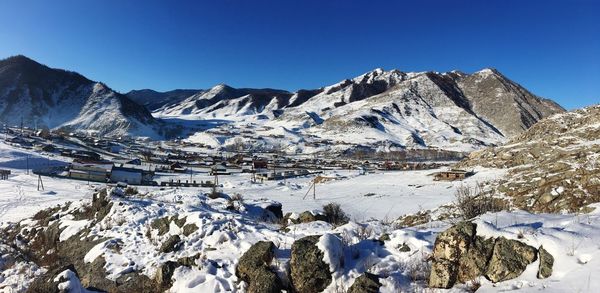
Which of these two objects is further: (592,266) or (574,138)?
(574,138)

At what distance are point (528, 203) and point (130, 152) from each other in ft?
472

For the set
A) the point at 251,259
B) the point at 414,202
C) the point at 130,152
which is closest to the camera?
the point at 251,259

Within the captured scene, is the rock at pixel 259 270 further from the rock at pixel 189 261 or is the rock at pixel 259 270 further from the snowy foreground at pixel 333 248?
the rock at pixel 189 261

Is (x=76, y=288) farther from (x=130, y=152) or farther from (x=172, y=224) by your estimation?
(x=130, y=152)

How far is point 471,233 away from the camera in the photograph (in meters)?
6.96

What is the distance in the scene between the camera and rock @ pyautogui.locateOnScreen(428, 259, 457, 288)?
656 cm

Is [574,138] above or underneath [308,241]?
above

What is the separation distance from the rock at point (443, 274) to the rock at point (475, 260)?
5.0 inches

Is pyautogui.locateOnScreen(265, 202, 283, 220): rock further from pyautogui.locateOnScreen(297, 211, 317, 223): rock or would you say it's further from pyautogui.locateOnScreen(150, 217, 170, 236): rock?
pyautogui.locateOnScreen(150, 217, 170, 236): rock

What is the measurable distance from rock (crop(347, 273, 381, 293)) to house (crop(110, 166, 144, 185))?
7329 cm

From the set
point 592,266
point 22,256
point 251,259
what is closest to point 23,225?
point 22,256

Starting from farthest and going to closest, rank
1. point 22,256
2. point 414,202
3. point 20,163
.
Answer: point 20,163 → point 414,202 → point 22,256

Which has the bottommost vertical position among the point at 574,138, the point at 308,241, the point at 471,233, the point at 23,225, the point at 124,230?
the point at 23,225

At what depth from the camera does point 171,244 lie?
1228 cm
